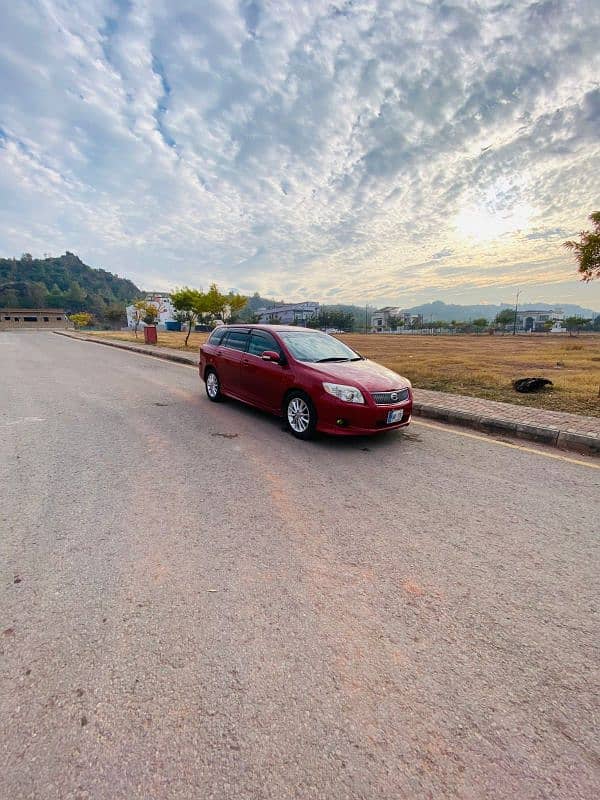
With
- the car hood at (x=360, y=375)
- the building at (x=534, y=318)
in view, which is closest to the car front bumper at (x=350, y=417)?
the car hood at (x=360, y=375)

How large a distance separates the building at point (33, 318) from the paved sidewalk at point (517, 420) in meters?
87.4

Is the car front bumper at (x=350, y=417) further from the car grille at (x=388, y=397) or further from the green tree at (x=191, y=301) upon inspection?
the green tree at (x=191, y=301)

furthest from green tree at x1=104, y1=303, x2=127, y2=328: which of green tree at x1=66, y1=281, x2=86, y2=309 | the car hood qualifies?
the car hood

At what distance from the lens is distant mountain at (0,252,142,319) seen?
99000 millimetres

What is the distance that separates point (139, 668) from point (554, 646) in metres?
2.01

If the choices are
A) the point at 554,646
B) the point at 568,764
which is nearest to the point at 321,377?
the point at 554,646

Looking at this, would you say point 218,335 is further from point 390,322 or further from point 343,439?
point 390,322

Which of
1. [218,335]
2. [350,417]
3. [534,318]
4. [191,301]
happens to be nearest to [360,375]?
[350,417]

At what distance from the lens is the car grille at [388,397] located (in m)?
4.81

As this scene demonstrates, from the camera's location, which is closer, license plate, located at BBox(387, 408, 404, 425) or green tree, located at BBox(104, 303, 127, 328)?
license plate, located at BBox(387, 408, 404, 425)

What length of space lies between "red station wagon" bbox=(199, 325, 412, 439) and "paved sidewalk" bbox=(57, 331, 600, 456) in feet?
4.45

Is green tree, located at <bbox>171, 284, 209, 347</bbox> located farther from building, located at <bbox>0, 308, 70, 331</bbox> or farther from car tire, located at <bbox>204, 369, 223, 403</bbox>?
building, located at <bbox>0, 308, 70, 331</bbox>

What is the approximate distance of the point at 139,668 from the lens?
5.87 ft

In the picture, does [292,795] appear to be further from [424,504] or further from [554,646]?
[424,504]
